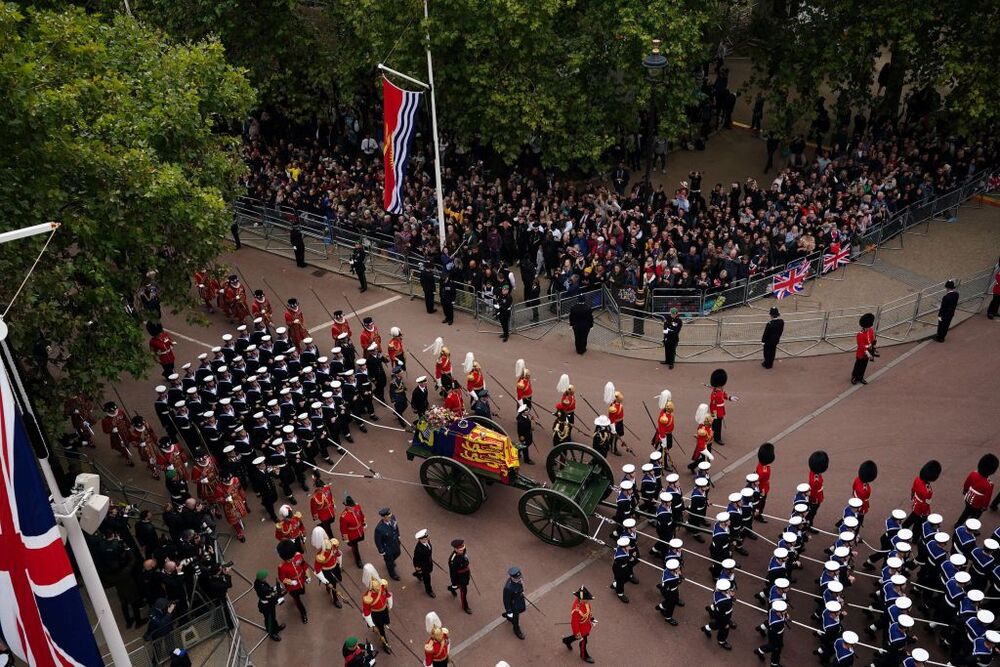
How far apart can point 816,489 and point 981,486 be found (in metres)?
2.53

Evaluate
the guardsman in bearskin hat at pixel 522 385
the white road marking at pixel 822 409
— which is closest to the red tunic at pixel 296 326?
the guardsman in bearskin hat at pixel 522 385

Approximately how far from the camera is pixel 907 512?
1644 cm

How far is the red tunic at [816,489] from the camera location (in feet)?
51.0

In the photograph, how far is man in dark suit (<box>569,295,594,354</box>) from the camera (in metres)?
21.3

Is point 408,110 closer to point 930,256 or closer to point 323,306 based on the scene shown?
point 323,306

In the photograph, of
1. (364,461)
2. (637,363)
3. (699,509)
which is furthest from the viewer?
(637,363)

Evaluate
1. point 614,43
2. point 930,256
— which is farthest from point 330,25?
point 930,256

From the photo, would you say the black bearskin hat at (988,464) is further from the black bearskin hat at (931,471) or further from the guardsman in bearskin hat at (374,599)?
the guardsman in bearskin hat at (374,599)

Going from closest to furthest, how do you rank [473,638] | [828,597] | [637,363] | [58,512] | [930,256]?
[58,512] → [828,597] → [473,638] → [637,363] → [930,256]

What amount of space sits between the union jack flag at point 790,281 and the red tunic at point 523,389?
23.4ft

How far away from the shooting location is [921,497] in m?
15.2

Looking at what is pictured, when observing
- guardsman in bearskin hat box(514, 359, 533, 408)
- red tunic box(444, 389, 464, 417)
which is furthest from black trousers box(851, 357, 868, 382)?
red tunic box(444, 389, 464, 417)

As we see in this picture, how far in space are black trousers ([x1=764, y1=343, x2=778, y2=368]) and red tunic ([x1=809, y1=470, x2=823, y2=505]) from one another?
16.9 ft

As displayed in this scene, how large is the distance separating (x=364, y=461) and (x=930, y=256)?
51.1 ft
